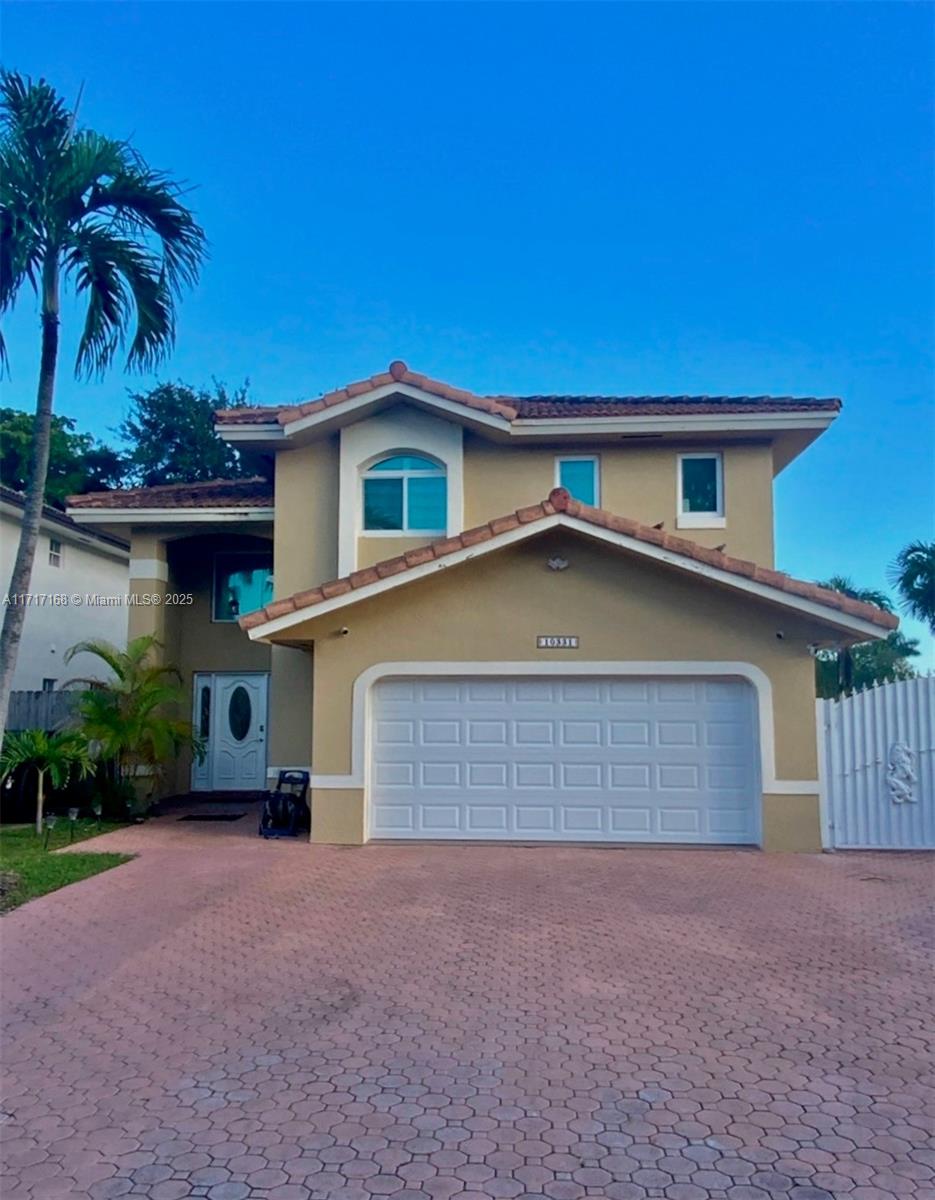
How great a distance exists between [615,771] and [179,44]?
11977 mm

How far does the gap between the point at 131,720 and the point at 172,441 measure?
26964mm

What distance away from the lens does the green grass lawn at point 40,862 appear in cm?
950

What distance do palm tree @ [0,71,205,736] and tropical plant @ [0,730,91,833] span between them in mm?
3479

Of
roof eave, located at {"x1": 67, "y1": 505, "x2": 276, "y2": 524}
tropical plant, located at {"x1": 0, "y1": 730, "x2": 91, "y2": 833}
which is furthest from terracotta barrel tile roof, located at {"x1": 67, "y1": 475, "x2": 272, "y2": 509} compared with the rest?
tropical plant, located at {"x1": 0, "y1": 730, "x2": 91, "y2": 833}

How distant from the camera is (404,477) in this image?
1525 cm

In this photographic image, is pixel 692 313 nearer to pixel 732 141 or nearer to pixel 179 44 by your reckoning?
pixel 732 141

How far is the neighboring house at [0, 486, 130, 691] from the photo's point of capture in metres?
20.4

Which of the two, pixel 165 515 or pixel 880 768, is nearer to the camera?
pixel 880 768

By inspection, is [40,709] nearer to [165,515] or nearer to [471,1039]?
[165,515]

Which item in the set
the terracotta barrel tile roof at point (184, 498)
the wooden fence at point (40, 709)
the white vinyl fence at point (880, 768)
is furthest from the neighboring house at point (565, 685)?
the wooden fence at point (40, 709)

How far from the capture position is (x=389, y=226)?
18141 millimetres

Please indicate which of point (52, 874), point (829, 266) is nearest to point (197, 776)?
point (52, 874)

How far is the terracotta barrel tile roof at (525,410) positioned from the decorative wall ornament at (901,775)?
6.01 m

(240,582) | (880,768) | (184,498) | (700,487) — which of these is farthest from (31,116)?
(880,768)
